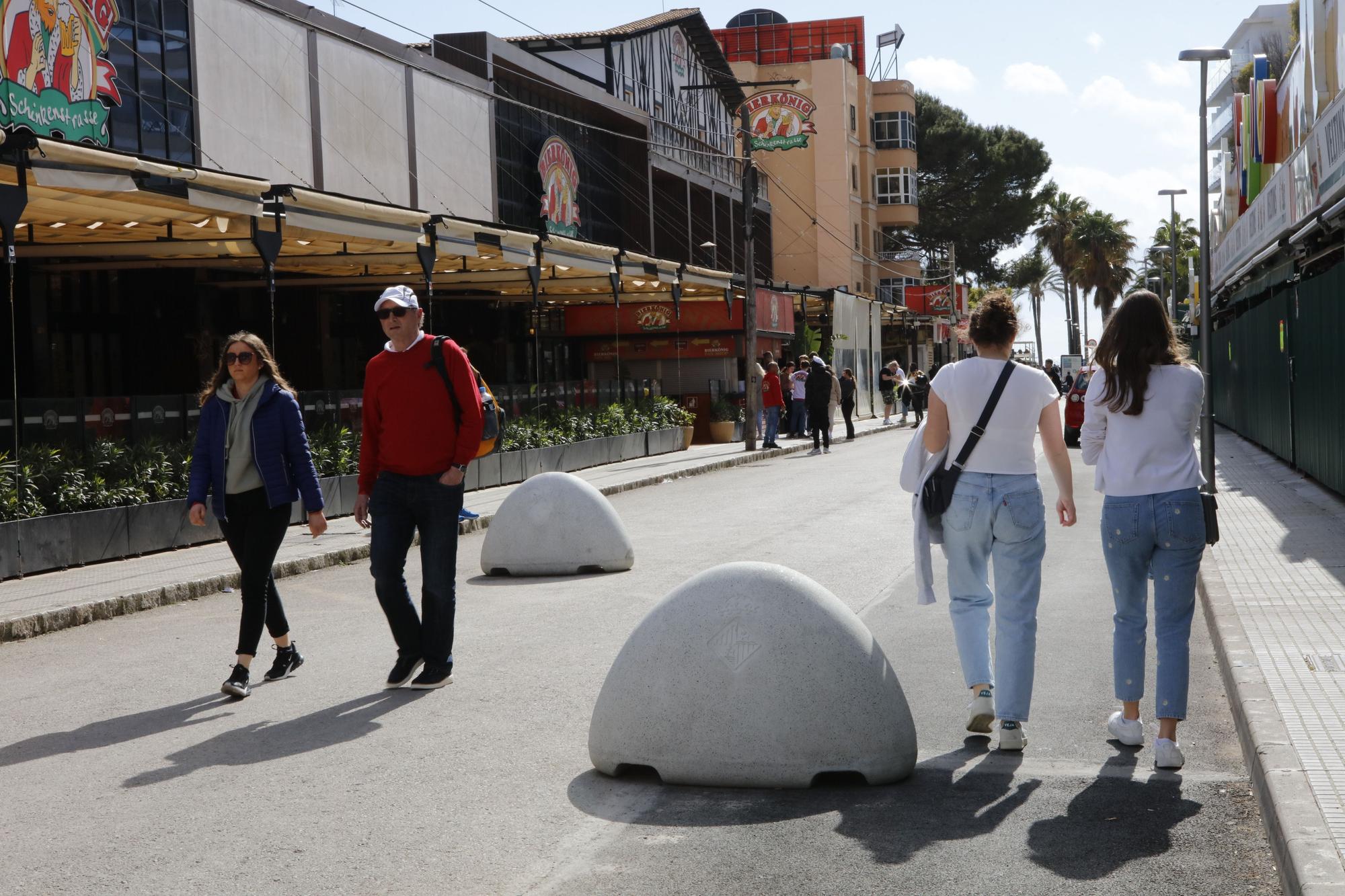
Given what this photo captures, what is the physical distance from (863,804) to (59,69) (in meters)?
18.5

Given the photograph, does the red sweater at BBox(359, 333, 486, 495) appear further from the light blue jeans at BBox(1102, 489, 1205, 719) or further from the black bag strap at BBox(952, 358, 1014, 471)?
the light blue jeans at BBox(1102, 489, 1205, 719)

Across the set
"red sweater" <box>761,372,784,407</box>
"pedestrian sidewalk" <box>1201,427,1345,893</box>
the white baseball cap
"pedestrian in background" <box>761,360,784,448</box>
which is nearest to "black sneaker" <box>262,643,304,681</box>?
the white baseball cap

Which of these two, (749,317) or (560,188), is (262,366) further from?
(560,188)

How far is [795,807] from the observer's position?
16.6 feet

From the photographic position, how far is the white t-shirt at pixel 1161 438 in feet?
18.2

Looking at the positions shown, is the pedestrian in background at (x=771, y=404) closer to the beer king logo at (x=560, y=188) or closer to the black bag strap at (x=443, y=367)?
the beer king logo at (x=560, y=188)

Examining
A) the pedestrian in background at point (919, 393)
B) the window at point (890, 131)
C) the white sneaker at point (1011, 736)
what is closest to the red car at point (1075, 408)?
the pedestrian in background at point (919, 393)

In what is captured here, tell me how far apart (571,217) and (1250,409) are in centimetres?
1834

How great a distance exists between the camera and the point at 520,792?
211 inches

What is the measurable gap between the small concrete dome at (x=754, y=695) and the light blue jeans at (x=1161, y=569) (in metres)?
0.99

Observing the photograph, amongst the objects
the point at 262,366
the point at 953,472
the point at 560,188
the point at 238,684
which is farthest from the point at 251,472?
the point at 560,188

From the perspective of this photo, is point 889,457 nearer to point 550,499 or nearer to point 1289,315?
point 1289,315

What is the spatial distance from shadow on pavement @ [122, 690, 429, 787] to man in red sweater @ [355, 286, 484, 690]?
0.40 metres

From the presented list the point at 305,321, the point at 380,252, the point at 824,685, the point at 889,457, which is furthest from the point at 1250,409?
the point at 824,685
